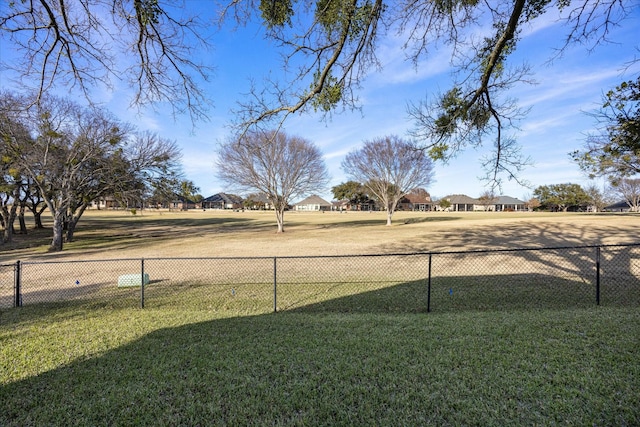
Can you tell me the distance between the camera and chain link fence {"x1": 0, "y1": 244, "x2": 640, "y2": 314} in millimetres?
6863

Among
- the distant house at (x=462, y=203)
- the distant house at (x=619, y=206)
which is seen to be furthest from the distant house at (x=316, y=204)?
the distant house at (x=619, y=206)

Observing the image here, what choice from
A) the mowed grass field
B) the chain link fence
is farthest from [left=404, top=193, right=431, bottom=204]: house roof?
the mowed grass field

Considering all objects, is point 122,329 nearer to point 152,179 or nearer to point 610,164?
point 152,179

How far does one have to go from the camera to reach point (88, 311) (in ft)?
21.1

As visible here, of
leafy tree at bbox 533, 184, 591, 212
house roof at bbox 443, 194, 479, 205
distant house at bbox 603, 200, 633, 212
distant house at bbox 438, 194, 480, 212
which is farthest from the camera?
house roof at bbox 443, 194, 479, 205

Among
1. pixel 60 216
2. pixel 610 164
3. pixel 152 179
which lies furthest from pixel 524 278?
pixel 60 216

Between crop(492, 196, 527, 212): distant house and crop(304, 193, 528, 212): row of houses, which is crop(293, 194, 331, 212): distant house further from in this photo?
crop(492, 196, 527, 212): distant house

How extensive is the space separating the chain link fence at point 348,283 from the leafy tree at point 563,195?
76.4 metres

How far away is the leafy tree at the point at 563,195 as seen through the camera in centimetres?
7395

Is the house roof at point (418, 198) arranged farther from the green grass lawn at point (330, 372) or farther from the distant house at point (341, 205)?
the green grass lawn at point (330, 372)

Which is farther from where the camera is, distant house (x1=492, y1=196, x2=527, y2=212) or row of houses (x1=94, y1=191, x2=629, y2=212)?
distant house (x1=492, y1=196, x2=527, y2=212)

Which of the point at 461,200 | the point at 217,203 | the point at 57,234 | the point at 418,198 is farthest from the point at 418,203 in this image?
the point at 57,234

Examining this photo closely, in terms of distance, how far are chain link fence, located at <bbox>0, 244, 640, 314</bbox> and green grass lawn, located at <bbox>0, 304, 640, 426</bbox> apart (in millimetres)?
1803

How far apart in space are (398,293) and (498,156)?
3.90 m
